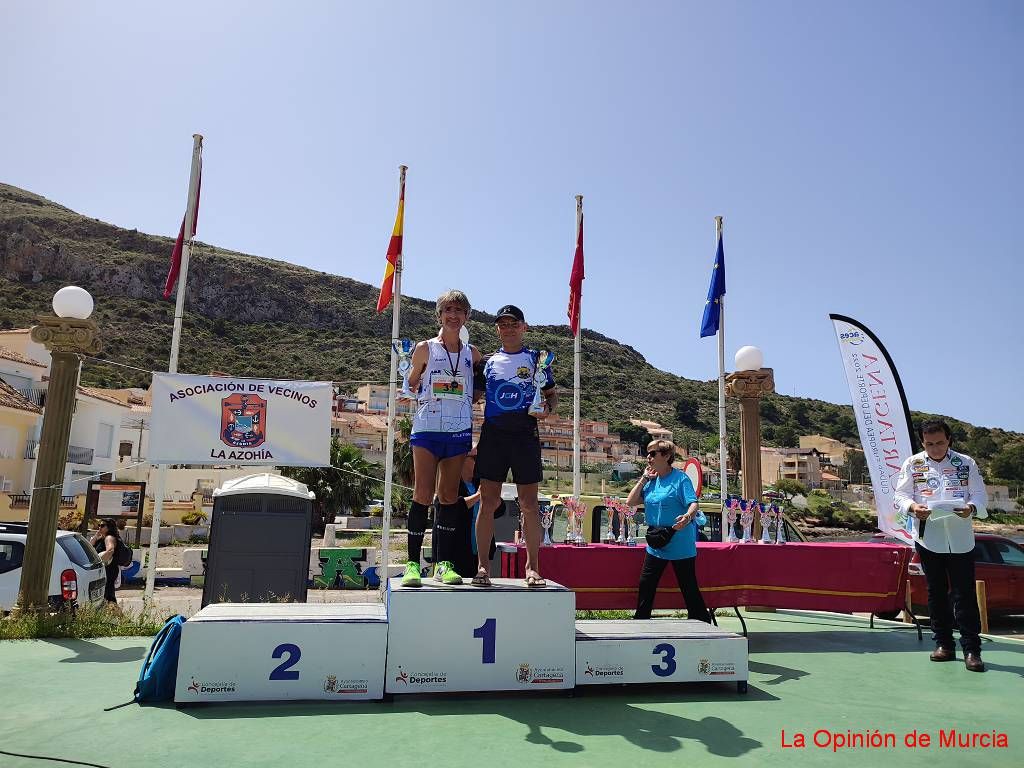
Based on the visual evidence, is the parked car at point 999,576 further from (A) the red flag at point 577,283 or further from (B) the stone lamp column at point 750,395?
(A) the red flag at point 577,283

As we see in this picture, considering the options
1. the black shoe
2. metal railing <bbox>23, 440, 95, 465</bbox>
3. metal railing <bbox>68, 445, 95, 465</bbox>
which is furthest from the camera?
metal railing <bbox>68, 445, 95, 465</bbox>

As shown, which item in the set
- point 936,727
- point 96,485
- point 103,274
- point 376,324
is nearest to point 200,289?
point 103,274

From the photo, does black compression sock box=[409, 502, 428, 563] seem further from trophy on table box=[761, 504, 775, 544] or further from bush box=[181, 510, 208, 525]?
bush box=[181, 510, 208, 525]

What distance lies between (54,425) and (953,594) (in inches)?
309

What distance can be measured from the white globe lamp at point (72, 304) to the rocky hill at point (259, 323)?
62.3 m

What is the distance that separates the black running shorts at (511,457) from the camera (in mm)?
4328

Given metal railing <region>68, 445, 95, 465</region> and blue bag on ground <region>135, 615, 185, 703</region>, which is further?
metal railing <region>68, 445, 95, 465</region>

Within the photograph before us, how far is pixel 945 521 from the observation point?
17.0 ft

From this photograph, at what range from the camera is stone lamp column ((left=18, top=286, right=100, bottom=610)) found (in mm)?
6375

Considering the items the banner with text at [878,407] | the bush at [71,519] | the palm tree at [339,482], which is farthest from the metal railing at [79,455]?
the banner with text at [878,407]

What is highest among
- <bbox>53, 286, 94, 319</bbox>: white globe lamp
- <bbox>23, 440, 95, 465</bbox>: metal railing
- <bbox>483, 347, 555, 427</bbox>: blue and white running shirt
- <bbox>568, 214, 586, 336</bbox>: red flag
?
<bbox>568, 214, 586, 336</bbox>: red flag

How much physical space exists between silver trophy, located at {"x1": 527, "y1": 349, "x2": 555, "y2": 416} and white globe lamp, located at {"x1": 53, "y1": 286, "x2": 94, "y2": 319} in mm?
4859

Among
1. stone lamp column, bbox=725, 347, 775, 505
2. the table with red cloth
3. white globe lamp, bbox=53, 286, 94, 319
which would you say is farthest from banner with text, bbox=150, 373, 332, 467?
stone lamp column, bbox=725, 347, 775, 505

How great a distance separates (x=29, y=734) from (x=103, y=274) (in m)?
100
